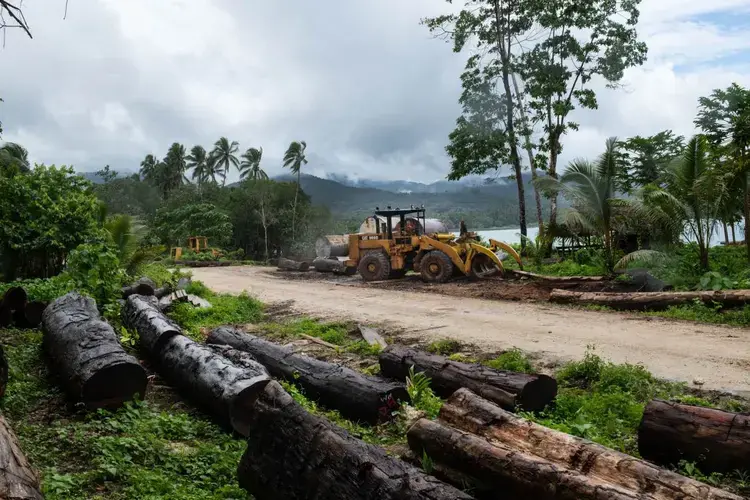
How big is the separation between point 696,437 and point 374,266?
1579 cm

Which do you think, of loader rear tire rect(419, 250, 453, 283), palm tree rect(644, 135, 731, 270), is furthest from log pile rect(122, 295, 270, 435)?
palm tree rect(644, 135, 731, 270)

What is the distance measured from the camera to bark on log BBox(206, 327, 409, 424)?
6359mm

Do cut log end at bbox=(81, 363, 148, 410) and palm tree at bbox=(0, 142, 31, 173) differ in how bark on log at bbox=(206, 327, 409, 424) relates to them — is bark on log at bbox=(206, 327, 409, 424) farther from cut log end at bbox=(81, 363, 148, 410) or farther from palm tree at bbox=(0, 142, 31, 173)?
palm tree at bbox=(0, 142, 31, 173)

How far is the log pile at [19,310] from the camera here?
11469 millimetres

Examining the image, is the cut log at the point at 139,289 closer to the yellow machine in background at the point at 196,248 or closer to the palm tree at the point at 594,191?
the palm tree at the point at 594,191

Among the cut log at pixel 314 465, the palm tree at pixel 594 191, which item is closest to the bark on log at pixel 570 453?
the cut log at pixel 314 465

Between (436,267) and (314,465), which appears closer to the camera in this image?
(314,465)

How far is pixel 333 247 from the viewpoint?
34.2 metres

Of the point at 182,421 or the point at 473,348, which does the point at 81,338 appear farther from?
the point at 473,348

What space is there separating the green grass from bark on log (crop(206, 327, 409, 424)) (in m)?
1.23

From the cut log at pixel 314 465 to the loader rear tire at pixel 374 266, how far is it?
587 inches

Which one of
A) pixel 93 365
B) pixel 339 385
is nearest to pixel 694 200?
pixel 339 385

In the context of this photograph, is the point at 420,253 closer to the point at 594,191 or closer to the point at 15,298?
the point at 594,191

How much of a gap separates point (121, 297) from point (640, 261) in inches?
482
